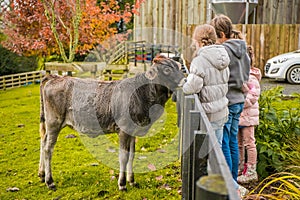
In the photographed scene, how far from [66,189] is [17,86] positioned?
37.7 ft

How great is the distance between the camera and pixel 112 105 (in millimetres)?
4926

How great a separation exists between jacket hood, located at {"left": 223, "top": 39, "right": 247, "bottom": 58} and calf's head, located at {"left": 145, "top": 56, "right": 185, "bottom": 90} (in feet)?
2.34

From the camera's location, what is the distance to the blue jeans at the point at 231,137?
4281 mm

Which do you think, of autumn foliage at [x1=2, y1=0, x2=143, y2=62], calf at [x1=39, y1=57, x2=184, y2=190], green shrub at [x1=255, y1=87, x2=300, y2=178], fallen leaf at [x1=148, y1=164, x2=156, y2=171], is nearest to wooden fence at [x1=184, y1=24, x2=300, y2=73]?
autumn foliage at [x1=2, y1=0, x2=143, y2=62]

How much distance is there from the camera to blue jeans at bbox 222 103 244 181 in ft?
14.0

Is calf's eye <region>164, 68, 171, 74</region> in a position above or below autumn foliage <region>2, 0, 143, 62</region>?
below

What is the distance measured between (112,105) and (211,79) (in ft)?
5.08

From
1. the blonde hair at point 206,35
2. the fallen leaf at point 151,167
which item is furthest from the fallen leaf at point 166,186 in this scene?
the blonde hair at point 206,35

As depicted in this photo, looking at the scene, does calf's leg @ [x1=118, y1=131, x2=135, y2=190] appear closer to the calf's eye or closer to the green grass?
the green grass

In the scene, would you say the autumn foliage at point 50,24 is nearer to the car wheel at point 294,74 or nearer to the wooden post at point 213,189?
the car wheel at point 294,74

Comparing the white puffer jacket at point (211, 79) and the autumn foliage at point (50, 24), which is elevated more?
the autumn foliage at point (50, 24)

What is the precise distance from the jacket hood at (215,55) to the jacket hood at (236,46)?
13.4 inches

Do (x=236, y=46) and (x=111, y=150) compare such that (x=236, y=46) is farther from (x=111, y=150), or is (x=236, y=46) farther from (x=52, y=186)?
(x=111, y=150)

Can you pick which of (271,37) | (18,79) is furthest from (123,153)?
(18,79)
